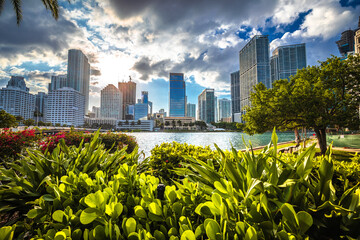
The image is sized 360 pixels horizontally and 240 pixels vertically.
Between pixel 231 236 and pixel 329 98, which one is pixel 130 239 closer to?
pixel 231 236

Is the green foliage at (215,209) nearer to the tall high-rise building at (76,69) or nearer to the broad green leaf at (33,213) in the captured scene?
the broad green leaf at (33,213)

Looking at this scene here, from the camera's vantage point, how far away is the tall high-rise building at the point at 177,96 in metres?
146

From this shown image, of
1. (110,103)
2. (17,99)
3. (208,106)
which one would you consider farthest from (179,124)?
(17,99)

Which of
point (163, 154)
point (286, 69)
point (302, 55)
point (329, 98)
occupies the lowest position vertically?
point (163, 154)

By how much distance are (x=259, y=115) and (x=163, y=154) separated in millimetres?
10288

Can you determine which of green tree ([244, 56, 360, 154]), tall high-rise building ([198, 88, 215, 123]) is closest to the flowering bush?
green tree ([244, 56, 360, 154])

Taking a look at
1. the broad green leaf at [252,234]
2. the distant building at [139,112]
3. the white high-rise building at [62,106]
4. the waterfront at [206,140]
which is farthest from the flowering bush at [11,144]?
the distant building at [139,112]

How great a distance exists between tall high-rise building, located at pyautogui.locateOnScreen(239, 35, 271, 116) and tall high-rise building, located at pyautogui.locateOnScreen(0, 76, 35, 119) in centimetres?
17067

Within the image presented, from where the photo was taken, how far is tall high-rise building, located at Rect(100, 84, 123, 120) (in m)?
182

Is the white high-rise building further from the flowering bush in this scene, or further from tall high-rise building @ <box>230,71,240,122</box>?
the flowering bush

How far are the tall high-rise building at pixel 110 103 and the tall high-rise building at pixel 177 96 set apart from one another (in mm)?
74618

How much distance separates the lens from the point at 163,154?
3553 millimetres

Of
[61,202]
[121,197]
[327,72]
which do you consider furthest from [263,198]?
[327,72]

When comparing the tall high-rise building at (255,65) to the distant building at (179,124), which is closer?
the tall high-rise building at (255,65)
